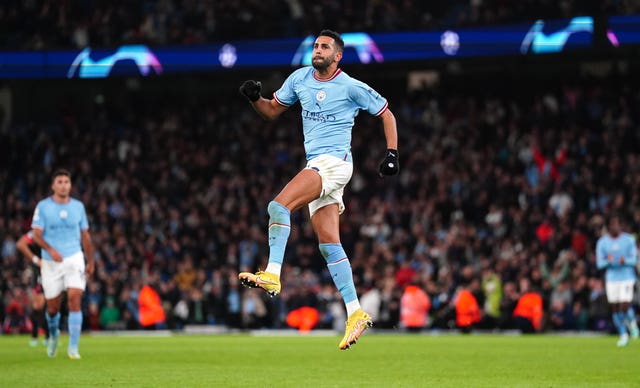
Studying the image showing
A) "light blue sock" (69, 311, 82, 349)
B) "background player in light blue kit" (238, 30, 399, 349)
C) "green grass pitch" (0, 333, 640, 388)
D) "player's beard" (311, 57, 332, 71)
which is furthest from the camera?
"light blue sock" (69, 311, 82, 349)

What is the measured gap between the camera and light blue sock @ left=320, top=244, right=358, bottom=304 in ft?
36.0

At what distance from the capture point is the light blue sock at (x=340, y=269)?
36.0 feet

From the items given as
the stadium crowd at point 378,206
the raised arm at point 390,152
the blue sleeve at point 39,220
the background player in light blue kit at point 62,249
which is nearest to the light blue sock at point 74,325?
the background player in light blue kit at point 62,249

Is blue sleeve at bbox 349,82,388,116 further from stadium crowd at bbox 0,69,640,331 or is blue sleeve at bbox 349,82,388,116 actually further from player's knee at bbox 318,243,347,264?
stadium crowd at bbox 0,69,640,331

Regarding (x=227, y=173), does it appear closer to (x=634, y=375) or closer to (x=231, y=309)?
(x=231, y=309)

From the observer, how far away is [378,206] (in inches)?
1121

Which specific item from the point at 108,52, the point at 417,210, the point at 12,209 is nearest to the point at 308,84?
the point at 417,210

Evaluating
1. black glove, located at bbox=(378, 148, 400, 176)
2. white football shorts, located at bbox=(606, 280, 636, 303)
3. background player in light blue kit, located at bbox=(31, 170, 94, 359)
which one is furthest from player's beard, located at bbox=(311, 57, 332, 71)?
white football shorts, located at bbox=(606, 280, 636, 303)

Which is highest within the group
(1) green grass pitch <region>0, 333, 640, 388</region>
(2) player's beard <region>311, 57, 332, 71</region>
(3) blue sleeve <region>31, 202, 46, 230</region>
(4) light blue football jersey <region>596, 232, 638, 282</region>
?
(2) player's beard <region>311, 57, 332, 71</region>

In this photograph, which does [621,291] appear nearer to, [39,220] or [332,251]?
[39,220]

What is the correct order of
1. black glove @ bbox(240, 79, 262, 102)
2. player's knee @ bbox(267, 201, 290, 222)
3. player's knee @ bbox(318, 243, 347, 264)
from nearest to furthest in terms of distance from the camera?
Result: player's knee @ bbox(267, 201, 290, 222) → black glove @ bbox(240, 79, 262, 102) → player's knee @ bbox(318, 243, 347, 264)

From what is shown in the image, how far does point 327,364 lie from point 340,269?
3.59 metres

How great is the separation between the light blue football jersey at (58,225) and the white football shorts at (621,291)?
377 inches

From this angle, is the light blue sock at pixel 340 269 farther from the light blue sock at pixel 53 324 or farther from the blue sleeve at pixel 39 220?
the light blue sock at pixel 53 324
